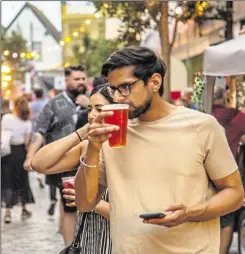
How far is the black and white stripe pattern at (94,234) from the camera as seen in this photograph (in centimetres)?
468

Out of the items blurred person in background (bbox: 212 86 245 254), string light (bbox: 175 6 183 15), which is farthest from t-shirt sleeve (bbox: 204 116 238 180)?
string light (bbox: 175 6 183 15)

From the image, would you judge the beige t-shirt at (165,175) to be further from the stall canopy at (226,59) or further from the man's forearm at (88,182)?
the stall canopy at (226,59)

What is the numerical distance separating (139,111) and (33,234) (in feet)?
25.4

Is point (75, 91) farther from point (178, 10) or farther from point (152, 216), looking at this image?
point (178, 10)

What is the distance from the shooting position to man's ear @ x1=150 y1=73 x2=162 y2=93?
11.7 feet

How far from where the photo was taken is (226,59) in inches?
313

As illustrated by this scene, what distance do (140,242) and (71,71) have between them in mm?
5532

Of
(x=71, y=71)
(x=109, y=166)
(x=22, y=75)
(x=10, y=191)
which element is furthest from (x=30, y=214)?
(x=22, y=75)

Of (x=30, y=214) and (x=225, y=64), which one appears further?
(x=30, y=214)

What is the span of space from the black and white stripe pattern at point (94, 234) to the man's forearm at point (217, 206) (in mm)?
1216

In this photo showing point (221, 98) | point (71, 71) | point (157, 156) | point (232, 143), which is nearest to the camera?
point (157, 156)

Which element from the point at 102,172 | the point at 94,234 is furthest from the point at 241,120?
the point at 102,172

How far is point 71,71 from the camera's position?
8.95 meters

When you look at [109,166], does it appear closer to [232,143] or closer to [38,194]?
[232,143]
